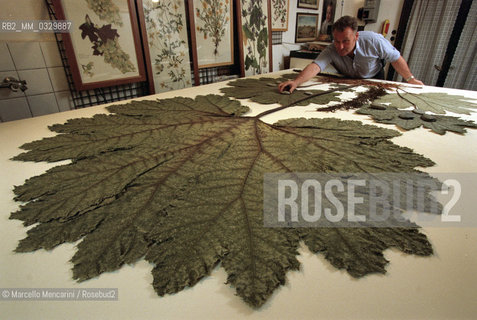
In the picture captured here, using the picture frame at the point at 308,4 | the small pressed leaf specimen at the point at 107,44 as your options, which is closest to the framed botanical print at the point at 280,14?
the picture frame at the point at 308,4

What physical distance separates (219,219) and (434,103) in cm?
145

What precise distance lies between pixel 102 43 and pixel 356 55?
6.11 ft

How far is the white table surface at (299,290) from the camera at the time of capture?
377 millimetres

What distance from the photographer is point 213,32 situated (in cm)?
217

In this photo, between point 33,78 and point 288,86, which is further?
point 288,86

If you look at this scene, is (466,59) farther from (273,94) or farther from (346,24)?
(273,94)

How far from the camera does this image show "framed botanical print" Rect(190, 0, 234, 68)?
2053 mm

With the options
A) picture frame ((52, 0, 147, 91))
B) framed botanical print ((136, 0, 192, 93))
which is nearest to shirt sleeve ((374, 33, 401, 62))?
framed botanical print ((136, 0, 192, 93))

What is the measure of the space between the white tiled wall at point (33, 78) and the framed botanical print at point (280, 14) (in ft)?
7.49

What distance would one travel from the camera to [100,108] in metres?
1.27

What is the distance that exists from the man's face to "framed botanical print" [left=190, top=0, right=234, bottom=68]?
36.9 inches

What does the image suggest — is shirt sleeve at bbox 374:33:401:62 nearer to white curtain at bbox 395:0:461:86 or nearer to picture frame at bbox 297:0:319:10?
picture frame at bbox 297:0:319:10

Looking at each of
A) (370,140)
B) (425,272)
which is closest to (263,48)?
(370,140)

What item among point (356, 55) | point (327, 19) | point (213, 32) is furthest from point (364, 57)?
point (327, 19)
